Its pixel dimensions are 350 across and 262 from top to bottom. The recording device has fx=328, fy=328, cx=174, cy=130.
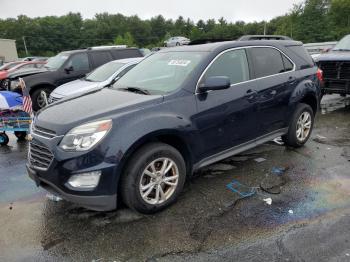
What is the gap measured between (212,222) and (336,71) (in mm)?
6875

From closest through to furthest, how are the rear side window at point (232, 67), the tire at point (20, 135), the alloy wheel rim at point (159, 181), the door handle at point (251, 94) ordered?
1. the alloy wheel rim at point (159, 181)
2. the rear side window at point (232, 67)
3. the door handle at point (251, 94)
4. the tire at point (20, 135)

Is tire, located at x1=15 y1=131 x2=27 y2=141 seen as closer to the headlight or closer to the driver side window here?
the driver side window

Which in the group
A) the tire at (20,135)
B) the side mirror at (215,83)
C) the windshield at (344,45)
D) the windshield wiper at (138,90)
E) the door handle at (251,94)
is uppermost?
the windshield at (344,45)

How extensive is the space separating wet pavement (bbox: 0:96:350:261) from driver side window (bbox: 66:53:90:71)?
6340 millimetres

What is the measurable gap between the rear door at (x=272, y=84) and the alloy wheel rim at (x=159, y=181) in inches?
64.4

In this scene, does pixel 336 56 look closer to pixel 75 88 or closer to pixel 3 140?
pixel 75 88

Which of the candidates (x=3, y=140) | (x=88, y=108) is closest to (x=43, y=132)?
(x=88, y=108)

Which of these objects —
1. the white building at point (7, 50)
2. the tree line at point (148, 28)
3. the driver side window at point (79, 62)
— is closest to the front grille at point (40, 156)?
the driver side window at point (79, 62)

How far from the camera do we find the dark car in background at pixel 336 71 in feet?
27.4

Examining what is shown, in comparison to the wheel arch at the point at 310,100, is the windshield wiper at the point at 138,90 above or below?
above

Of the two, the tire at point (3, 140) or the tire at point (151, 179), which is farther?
the tire at point (3, 140)

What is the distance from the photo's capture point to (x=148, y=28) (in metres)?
117

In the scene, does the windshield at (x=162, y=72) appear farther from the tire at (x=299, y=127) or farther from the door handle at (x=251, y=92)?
the tire at (x=299, y=127)

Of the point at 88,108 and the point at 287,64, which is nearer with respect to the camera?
the point at 88,108
